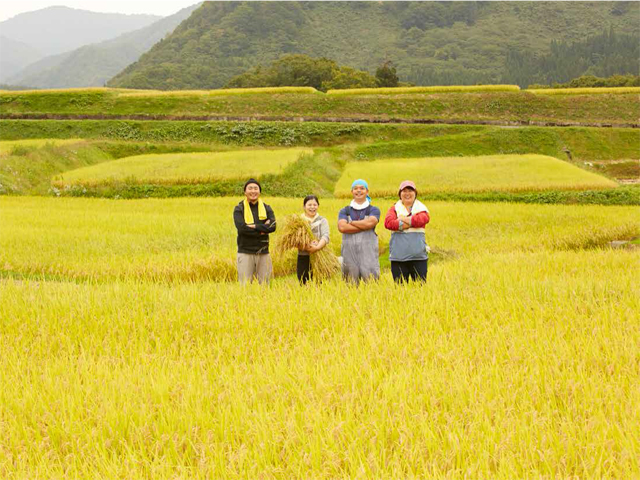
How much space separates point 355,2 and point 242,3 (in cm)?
4260

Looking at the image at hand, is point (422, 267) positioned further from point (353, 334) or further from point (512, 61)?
point (512, 61)

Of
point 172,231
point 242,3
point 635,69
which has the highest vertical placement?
point 242,3

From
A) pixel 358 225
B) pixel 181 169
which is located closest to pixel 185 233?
pixel 358 225

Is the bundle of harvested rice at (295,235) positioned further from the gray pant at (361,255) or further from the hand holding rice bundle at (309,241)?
the gray pant at (361,255)

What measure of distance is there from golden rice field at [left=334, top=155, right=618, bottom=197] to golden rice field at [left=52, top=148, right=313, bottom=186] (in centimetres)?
451

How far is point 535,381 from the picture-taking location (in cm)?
296

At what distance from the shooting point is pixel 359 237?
717 centimetres

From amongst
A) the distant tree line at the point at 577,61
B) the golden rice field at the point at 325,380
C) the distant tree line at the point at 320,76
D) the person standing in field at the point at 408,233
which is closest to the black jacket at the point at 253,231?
the golden rice field at the point at 325,380

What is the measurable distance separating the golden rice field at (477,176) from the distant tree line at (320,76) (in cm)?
4286

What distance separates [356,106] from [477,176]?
22.3 m

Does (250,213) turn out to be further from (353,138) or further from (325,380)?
(353,138)

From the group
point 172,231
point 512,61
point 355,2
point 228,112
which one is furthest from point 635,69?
point 172,231

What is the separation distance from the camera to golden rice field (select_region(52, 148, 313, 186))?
23578 millimetres

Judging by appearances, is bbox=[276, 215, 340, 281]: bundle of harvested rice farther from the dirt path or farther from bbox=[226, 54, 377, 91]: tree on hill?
bbox=[226, 54, 377, 91]: tree on hill
